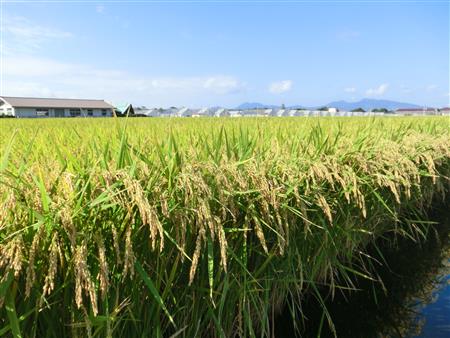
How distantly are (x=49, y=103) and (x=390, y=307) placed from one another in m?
50.3

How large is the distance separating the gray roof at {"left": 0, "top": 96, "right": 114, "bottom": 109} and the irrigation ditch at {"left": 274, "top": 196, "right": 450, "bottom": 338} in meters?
42.9

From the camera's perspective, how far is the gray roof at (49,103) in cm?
4534

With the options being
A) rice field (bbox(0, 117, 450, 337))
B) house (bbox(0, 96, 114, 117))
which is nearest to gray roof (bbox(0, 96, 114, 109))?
house (bbox(0, 96, 114, 117))

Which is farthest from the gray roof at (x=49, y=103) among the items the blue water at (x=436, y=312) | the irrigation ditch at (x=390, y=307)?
the blue water at (x=436, y=312)

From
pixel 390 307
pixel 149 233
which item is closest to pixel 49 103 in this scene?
pixel 390 307

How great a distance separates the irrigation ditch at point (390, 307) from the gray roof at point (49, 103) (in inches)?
1691

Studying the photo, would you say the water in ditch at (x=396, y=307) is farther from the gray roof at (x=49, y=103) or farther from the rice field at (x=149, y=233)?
the gray roof at (x=49, y=103)

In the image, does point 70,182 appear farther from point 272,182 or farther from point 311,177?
point 311,177

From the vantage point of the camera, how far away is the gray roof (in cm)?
4534

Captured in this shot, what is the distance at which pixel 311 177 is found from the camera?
6.72ft

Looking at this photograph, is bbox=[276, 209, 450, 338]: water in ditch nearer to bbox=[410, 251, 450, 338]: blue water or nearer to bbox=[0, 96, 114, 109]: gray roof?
bbox=[410, 251, 450, 338]: blue water

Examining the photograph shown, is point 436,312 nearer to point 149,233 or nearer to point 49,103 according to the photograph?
point 149,233

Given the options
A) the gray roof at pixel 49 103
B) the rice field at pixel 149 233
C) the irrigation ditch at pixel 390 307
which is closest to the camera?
the rice field at pixel 149 233

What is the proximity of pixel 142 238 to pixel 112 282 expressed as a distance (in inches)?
7.1
